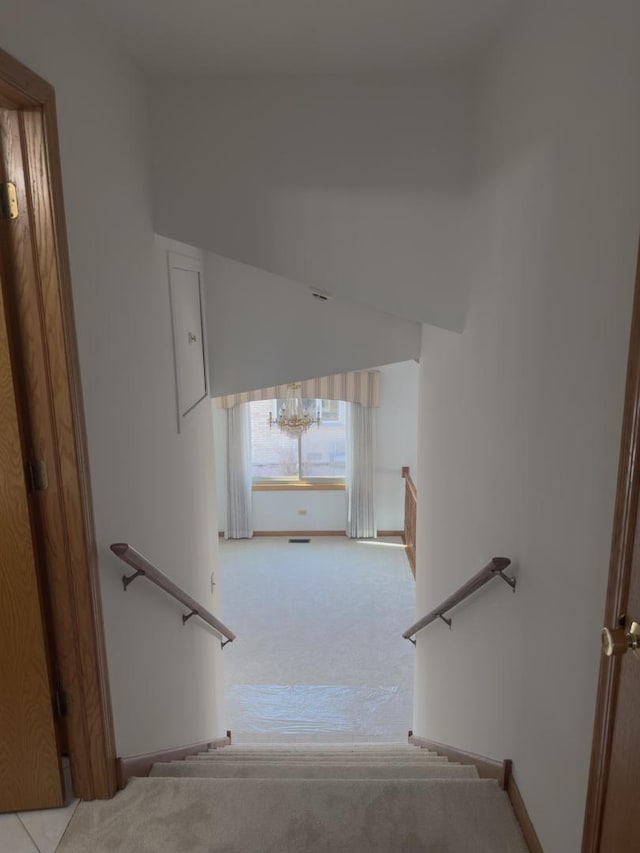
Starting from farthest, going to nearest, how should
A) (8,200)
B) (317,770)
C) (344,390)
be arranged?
(344,390) → (317,770) → (8,200)

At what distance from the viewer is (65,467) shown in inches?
70.3

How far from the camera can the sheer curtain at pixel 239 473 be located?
927 cm

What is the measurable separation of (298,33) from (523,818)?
2691 mm

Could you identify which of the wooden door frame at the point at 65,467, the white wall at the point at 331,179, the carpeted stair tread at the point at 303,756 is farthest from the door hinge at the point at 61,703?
the white wall at the point at 331,179

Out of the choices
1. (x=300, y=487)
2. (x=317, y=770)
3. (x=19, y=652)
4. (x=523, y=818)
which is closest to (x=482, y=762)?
(x=523, y=818)

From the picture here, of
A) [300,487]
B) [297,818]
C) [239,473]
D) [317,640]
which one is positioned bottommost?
[317,640]

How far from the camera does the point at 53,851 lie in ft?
5.93

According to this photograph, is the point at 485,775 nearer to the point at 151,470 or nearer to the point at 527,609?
the point at 527,609

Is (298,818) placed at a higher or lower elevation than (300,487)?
higher

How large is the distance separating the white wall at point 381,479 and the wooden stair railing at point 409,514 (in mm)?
117

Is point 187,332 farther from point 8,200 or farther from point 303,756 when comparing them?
point 303,756

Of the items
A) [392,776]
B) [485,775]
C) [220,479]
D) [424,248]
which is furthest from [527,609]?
[220,479]

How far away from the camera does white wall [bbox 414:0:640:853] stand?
1.33 meters

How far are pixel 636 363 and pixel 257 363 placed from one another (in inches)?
128
